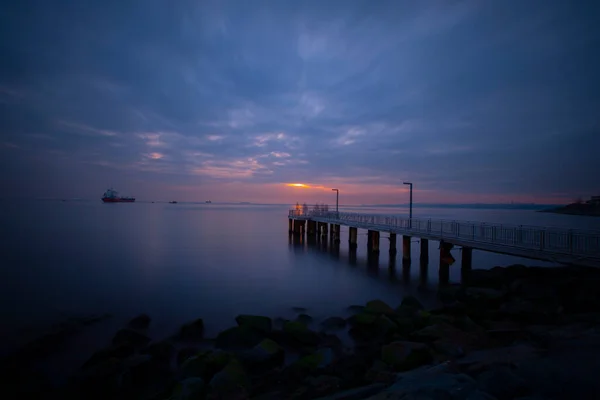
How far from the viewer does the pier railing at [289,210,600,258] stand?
36.6 feet

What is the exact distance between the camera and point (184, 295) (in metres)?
15.9

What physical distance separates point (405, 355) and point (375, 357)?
0.90 meters

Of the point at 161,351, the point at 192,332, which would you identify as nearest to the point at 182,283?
the point at 192,332

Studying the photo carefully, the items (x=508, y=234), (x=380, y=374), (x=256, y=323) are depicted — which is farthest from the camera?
(x=508, y=234)

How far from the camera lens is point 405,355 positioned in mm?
7121

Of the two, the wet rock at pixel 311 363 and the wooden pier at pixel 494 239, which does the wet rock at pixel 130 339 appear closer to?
the wet rock at pixel 311 363

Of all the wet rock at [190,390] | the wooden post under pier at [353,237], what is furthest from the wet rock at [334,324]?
the wooden post under pier at [353,237]

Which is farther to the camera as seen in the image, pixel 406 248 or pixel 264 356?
pixel 406 248

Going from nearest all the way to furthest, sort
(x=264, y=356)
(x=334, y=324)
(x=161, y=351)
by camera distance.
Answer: (x=264, y=356) → (x=161, y=351) → (x=334, y=324)

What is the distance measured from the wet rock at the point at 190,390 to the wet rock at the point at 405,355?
3.95 meters

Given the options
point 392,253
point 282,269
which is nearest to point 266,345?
point 282,269

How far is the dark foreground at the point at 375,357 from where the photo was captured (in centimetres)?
519

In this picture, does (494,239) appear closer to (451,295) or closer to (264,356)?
(451,295)

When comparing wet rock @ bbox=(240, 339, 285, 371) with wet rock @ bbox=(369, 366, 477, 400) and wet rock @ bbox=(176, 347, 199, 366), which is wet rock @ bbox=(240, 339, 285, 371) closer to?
wet rock @ bbox=(176, 347, 199, 366)
